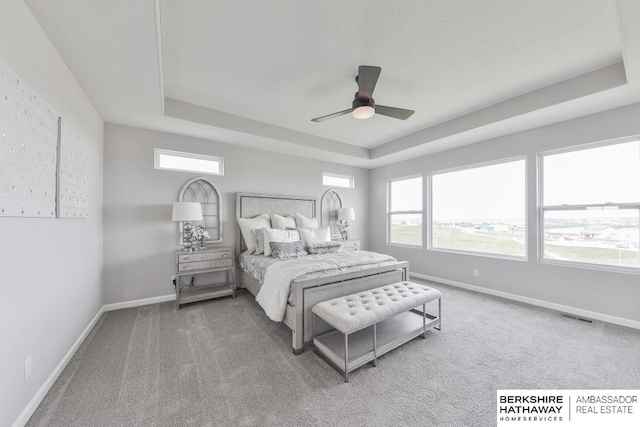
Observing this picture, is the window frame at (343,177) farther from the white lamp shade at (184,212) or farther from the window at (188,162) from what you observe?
the white lamp shade at (184,212)

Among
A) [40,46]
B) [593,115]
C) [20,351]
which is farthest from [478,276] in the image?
[40,46]

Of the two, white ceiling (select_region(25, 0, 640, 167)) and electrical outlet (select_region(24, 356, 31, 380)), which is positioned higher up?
white ceiling (select_region(25, 0, 640, 167))

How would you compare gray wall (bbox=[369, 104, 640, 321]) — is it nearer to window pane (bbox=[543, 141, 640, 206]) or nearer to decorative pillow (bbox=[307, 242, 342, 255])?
window pane (bbox=[543, 141, 640, 206])

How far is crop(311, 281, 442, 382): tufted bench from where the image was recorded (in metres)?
1.94

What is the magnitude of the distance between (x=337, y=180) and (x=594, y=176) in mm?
4127

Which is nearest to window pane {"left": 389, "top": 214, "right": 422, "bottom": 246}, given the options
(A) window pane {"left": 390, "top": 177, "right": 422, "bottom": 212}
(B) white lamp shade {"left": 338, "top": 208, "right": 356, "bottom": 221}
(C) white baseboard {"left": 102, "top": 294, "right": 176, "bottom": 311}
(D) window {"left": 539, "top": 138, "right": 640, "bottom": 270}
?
(A) window pane {"left": 390, "top": 177, "right": 422, "bottom": 212}

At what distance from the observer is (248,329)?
2.71 meters

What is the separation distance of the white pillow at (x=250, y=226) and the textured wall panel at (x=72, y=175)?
1.93 m

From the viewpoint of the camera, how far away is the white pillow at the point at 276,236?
11.6 feet

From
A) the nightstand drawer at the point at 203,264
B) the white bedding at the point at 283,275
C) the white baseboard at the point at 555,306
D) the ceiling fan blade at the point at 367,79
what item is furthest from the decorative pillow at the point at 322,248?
the white baseboard at the point at 555,306

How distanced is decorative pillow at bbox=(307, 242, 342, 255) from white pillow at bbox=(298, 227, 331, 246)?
0.45 ft

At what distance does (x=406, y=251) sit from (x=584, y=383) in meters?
3.47

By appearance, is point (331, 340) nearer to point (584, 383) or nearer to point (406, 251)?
point (584, 383)

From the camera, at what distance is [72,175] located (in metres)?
2.14
